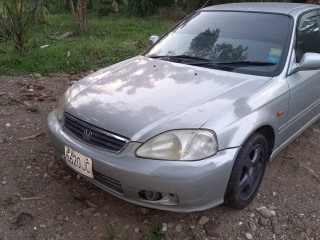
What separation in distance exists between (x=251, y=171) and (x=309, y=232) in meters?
0.57

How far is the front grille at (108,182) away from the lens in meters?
2.48

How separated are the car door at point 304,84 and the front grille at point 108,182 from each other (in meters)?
1.54

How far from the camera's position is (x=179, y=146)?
2.37 meters

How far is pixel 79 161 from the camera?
2.61 m

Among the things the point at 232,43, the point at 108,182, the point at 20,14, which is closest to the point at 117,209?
the point at 108,182

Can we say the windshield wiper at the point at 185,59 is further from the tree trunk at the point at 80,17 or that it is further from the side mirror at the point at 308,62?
the tree trunk at the point at 80,17

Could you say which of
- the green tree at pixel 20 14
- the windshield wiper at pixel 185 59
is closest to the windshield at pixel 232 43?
the windshield wiper at pixel 185 59

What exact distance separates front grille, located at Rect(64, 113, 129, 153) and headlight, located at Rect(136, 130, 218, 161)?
0.16 m

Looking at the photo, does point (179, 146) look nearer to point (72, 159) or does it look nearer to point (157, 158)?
point (157, 158)

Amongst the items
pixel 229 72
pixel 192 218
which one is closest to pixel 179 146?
pixel 192 218

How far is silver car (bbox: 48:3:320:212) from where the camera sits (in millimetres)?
2375

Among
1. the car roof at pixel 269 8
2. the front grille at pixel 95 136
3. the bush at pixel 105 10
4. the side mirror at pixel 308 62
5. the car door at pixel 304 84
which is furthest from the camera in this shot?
the bush at pixel 105 10

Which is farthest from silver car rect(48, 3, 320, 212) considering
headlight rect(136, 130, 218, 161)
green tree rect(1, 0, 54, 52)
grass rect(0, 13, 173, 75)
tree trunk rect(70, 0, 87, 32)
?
tree trunk rect(70, 0, 87, 32)

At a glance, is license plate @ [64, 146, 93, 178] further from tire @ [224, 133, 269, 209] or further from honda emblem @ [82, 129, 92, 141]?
tire @ [224, 133, 269, 209]
